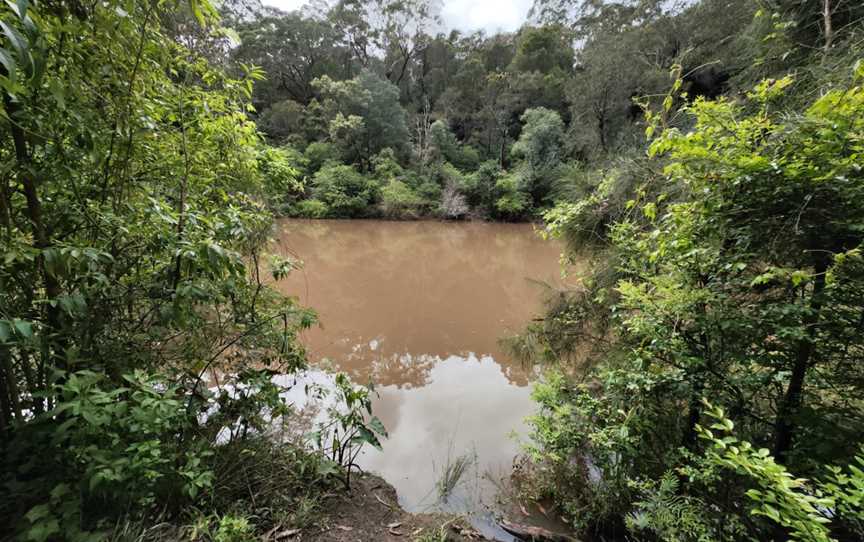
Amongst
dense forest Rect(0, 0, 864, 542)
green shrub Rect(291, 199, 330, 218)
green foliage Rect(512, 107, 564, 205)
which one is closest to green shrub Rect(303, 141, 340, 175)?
green shrub Rect(291, 199, 330, 218)

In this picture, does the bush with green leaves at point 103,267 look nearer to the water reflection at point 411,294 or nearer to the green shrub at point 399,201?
the water reflection at point 411,294

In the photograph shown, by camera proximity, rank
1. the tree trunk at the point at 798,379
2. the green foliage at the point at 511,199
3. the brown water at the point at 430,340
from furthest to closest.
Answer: the green foliage at the point at 511,199, the brown water at the point at 430,340, the tree trunk at the point at 798,379

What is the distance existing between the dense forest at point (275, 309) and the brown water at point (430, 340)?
539 mm

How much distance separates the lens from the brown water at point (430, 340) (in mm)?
2441

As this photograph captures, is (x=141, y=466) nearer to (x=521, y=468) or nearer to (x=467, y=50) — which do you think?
(x=521, y=468)

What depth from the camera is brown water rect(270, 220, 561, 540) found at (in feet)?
8.01

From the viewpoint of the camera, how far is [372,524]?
1.67 m

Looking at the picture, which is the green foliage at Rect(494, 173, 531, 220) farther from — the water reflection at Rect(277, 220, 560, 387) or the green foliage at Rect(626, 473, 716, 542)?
the green foliage at Rect(626, 473, 716, 542)

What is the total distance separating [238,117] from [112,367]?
1.20m

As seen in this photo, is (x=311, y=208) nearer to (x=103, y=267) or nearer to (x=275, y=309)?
(x=275, y=309)

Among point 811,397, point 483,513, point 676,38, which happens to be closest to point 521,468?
point 483,513

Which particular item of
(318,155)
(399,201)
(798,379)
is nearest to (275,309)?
(798,379)

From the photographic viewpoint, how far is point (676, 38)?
9.20 meters

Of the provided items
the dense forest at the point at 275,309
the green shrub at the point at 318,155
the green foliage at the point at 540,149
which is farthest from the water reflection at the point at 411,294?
the green shrub at the point at 318,155
